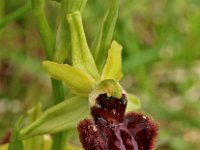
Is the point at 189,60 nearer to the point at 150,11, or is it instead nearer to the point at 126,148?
the point at 150,11

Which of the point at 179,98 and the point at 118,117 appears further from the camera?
the point at 179,98

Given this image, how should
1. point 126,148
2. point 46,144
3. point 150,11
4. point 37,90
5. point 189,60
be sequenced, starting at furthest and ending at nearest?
point 150,11, point 37,90, point 189,60, point 46,144, point 126,148

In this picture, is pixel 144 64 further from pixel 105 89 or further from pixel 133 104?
pixel 105 89

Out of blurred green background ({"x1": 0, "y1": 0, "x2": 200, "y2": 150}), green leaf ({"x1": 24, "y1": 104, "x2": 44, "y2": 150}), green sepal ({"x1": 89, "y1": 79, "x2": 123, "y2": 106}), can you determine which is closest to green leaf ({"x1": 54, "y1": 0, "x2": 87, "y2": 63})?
green sepal ({"x1": 89, "y1": 79, "x2": 123, "y2": 106})

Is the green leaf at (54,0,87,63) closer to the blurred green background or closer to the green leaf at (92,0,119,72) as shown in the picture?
the green leaf at (92,0,119,72)

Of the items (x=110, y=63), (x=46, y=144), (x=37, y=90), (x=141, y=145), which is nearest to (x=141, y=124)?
(x=141, y=145)

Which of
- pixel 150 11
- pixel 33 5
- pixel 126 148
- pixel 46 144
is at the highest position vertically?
pixel 150 11

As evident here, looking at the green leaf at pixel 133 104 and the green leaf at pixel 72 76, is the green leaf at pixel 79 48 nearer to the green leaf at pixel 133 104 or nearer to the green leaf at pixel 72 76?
the green leaf at pixel 72 76
